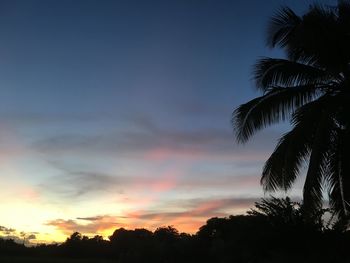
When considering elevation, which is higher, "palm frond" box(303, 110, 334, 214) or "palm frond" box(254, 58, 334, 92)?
"palm frond" box(254, 58, 334, 92)

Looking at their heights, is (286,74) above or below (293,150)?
above

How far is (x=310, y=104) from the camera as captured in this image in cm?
1691

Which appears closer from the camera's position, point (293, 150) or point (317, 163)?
point (317, 163)

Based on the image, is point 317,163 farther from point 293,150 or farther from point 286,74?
point 286,74

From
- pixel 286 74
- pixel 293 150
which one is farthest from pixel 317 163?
pixel 286 74

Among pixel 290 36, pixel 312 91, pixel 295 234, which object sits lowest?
pixel 295 234

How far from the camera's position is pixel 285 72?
17828 millimetres

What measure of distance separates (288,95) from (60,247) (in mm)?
111864

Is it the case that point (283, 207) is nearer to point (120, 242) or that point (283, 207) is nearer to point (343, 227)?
point (343, 227)

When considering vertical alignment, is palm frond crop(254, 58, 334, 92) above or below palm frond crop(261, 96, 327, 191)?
above

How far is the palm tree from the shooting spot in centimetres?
1631

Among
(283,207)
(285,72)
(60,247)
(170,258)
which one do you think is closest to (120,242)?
(60,247)

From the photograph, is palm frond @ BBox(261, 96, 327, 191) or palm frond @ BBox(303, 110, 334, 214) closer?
palm frond @ BBox(303, 110, 334, 214)

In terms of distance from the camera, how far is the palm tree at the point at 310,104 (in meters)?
16.3
